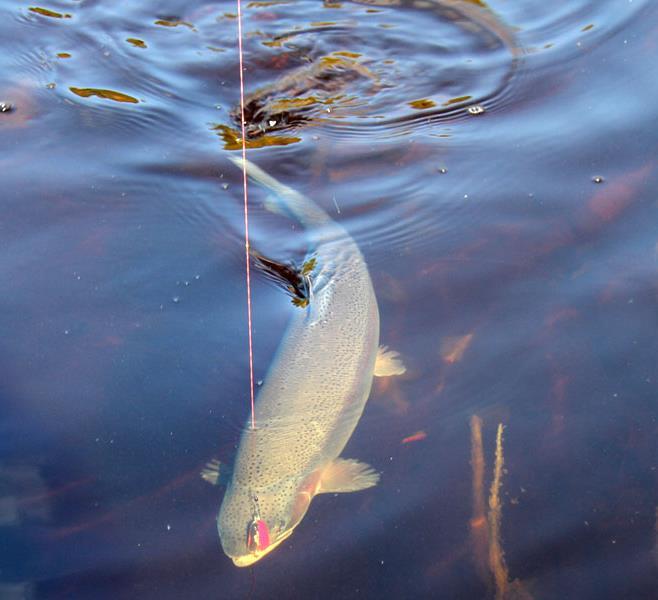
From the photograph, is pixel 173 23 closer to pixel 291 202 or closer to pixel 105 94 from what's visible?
pixel 105 94

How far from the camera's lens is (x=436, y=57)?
6.51m

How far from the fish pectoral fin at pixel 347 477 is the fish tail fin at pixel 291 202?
169cm

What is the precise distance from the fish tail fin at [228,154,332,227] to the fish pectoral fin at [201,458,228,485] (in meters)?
1.75

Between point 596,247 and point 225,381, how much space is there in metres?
2.22

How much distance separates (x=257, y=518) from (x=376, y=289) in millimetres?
1426

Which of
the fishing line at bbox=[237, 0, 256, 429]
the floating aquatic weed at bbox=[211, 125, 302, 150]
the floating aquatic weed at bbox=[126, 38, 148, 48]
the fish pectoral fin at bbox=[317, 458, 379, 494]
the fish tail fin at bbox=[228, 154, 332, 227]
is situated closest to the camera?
the fish pectoral fin at bbox=[317, 458, 379, 494]

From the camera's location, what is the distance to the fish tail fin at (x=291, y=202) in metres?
4.79

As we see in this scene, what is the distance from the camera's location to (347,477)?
357 centimetres

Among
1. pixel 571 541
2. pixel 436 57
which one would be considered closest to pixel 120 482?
pixel 571 541

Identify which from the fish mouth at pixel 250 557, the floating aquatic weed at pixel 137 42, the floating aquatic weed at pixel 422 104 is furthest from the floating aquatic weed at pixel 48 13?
the fish mouth at pixel 250 557

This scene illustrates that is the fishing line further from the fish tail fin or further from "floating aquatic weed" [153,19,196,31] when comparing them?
"floating aquatic weed" [153,19,196,31]

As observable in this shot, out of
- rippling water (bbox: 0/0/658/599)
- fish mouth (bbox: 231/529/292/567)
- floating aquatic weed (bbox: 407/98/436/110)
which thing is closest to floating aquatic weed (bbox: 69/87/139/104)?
rippling water (bbox: 0/0/658/599)

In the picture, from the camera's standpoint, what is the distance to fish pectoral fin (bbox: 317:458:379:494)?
138 inches

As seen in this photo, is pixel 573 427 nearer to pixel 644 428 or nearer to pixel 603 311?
pixel 644 428
